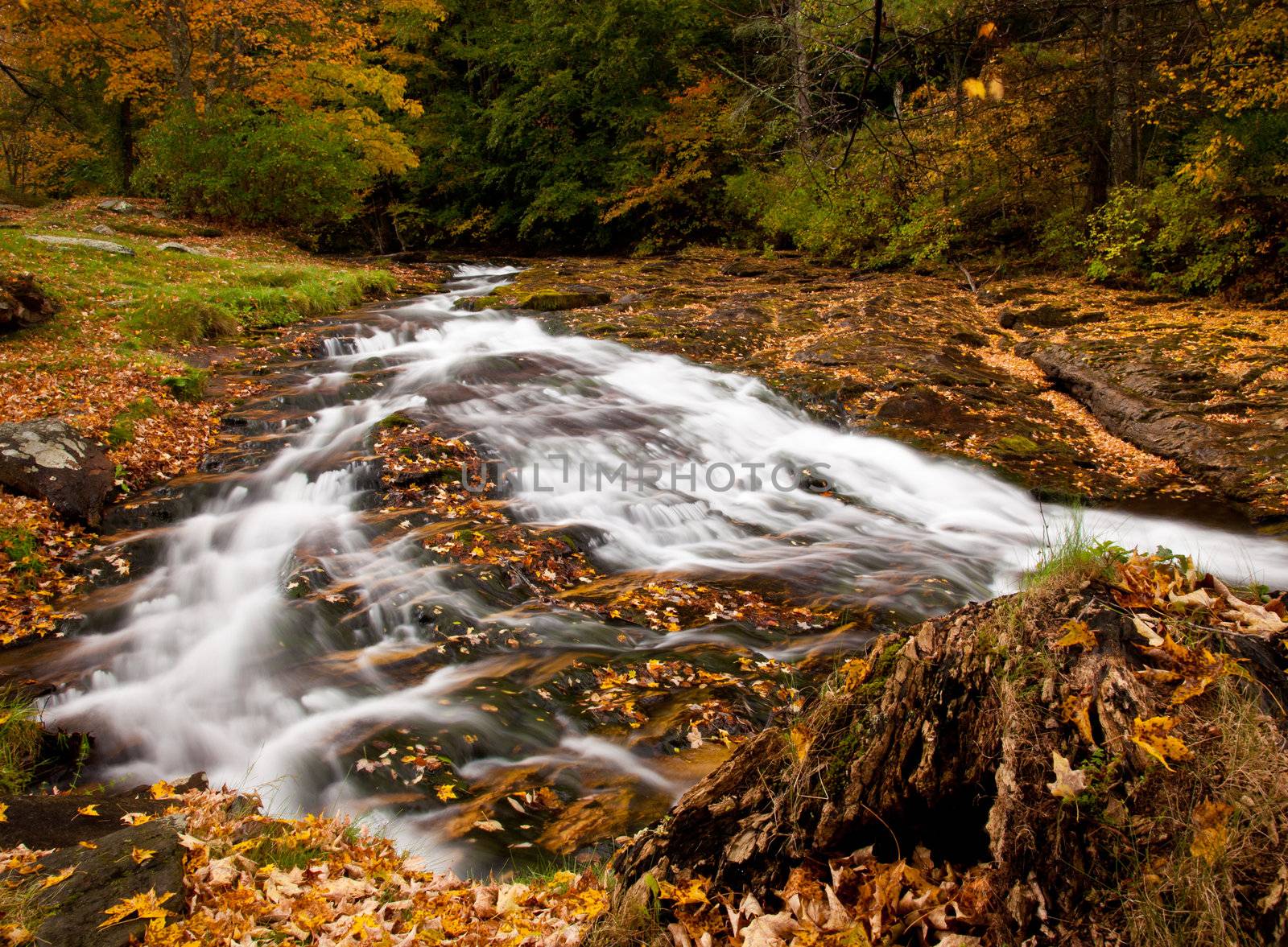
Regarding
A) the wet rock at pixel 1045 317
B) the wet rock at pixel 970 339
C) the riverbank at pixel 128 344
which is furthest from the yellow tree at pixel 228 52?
the wet rock at pixel 1045 317

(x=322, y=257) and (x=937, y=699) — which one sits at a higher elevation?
(x=322, y=257)

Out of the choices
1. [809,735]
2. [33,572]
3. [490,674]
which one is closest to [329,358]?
[33,572]

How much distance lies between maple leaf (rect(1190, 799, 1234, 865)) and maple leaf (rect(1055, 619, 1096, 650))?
490 mm

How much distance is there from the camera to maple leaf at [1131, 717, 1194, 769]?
1798mm

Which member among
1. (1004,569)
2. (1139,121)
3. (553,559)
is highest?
(1139,121)

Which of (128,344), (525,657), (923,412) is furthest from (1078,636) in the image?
(128,344)

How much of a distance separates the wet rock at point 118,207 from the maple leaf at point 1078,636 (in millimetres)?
23090

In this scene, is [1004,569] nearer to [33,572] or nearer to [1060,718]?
[1060,718]

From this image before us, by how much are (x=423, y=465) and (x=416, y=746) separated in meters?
4.16

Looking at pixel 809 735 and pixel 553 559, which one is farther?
pixel 553 559

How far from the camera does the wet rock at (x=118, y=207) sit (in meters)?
18.6

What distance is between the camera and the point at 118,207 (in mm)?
18812

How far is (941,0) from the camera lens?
1242 cm

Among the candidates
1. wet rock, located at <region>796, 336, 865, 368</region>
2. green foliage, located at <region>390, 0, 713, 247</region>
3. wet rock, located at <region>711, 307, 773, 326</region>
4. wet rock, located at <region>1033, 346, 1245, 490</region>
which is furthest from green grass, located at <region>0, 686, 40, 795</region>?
green foliage, located at <region>390, 0, 713, 247</region>
